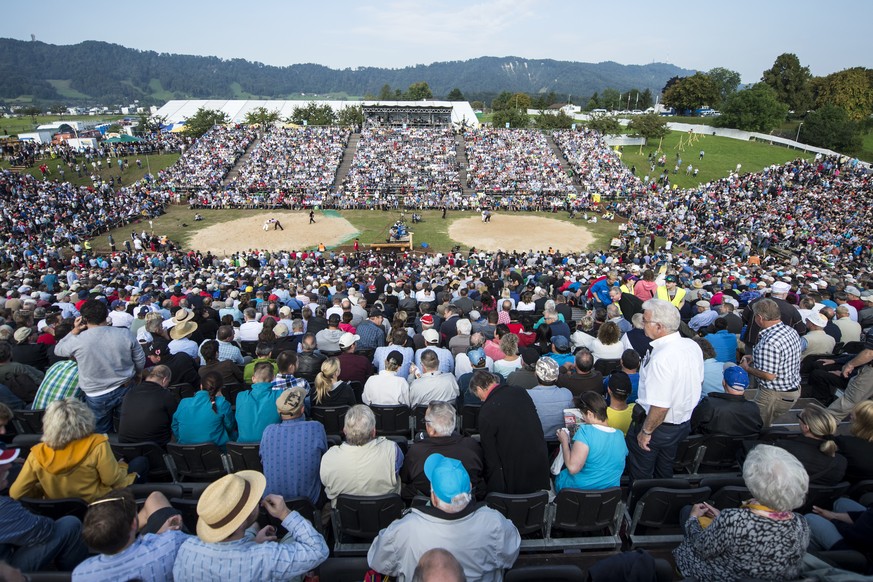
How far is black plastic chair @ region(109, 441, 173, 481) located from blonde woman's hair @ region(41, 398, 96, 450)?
1.10 metres

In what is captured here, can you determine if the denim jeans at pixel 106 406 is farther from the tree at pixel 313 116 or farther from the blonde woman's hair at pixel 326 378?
the tree at pixel 313 116

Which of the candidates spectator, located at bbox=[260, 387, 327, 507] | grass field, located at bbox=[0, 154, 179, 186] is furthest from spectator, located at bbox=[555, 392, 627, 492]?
grass field, located at bbox=[0, 154, 179, 186]

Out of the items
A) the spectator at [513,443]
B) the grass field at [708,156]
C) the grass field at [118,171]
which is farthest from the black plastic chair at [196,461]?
the grass field at [708,156]

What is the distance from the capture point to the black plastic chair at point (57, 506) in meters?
3.57

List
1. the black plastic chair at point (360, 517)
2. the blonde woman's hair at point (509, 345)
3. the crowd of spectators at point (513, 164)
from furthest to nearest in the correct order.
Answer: the crowd of spectators at point (513, 164)
the blonde woman's hair at point (509, 345)
the black plastic chair at point (360, 517)

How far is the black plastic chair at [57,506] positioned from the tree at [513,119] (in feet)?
212

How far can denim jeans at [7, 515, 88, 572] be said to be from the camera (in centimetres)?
312

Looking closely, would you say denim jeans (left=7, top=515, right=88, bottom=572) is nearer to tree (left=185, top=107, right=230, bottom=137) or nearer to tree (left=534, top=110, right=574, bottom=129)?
tree (left=185, top=107, right=230, bottom=137)

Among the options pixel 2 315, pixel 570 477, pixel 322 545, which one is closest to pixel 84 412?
pixel 322 545

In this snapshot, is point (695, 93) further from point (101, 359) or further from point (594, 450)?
point (101, 359)

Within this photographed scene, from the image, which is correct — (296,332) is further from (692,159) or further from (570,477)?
(692,159)

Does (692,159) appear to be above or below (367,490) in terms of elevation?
above

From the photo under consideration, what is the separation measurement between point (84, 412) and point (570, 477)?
4.26 m

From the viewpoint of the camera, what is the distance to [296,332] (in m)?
8.34
